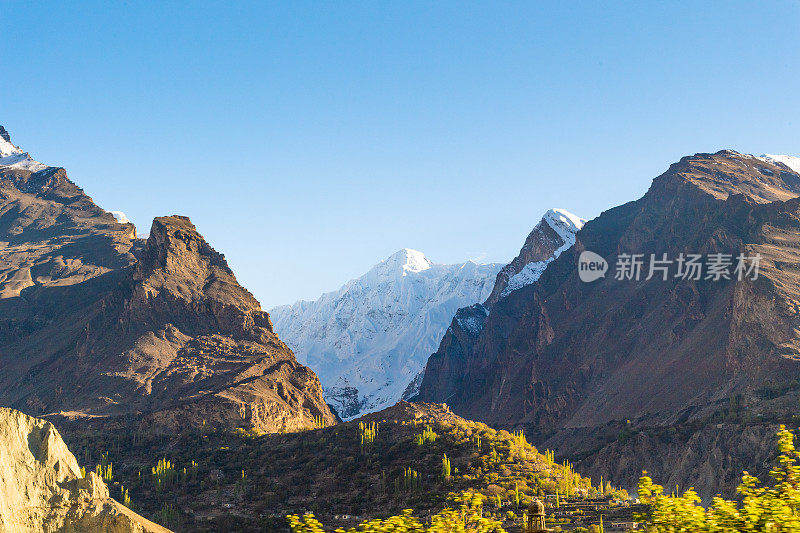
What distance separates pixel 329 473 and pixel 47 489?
7105 cm

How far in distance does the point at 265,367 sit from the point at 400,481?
264 feet

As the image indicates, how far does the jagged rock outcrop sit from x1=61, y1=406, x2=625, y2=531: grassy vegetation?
158 feet

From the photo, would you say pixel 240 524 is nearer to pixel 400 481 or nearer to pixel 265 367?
pixel 400 481

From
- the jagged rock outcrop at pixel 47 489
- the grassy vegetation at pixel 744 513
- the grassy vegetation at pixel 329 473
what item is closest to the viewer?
the grassy vegetation at pixel 744 513

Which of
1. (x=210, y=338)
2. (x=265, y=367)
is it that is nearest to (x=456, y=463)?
(x=265, y=367)

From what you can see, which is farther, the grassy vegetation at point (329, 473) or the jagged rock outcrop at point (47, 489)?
the grassy vegetation at point (329, 473)

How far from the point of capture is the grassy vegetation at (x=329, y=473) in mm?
108688

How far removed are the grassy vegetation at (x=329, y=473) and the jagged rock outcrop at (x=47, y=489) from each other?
1895 inches

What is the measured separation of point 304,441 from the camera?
13962cm

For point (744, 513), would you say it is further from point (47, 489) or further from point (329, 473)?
point (329, 473)

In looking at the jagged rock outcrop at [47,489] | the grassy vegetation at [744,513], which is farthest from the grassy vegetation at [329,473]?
the grassy vegetation at [744,513]

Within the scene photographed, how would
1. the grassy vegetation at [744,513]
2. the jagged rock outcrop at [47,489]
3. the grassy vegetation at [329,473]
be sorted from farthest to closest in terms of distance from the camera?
the grassy vegetation at [329,473], the jagged rock outcrop at [47,489], the grassy vegetation at [744,513]

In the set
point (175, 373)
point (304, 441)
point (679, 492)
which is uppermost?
point (175, 373)

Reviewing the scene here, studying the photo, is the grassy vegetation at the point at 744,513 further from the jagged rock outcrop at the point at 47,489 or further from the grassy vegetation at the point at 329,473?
the grassy vegetation at the point at 329,473
